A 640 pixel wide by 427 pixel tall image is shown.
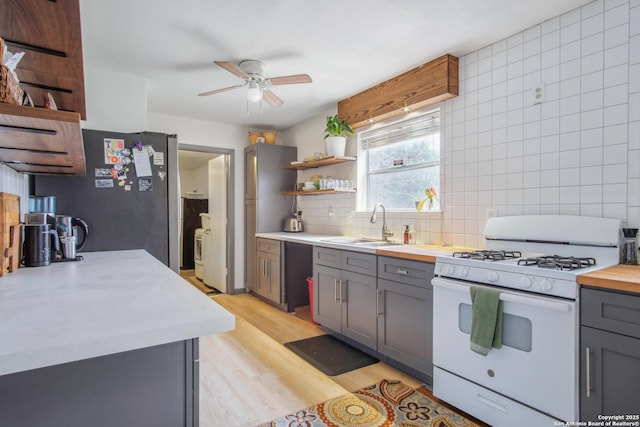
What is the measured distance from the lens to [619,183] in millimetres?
1896

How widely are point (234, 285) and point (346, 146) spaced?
245 cm

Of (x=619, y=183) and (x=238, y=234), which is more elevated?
(x=619, y=183)

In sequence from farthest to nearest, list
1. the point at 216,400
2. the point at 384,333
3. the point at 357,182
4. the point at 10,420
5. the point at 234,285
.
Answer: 1. the point at 234,285
2. the point at 357,182
3. the point at 384,333
4. the point at 216,400
5. the point at 10,420

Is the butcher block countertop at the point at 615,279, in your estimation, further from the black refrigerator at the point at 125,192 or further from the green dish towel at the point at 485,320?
the black refrigerator at the point at 125,192

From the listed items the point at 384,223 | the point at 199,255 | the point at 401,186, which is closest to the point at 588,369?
the point at 384,223

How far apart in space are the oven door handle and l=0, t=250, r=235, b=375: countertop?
1.44 m

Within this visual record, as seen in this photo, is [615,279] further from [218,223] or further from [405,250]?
[218,223]

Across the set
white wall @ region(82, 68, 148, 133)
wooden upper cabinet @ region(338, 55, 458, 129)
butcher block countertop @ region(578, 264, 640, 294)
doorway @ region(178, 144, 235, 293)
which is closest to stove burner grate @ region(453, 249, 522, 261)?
butcher block countertop @ region(578, 264, 640, 294)

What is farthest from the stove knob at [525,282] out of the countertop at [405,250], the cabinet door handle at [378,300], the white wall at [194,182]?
the white wall at [194,182]

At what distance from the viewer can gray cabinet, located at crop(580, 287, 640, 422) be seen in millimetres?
1360

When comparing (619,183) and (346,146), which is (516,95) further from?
(346,146)

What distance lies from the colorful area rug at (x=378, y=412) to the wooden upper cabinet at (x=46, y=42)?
1.83 m

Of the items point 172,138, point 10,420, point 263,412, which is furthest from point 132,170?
point 10,420

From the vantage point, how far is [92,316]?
83 cm
